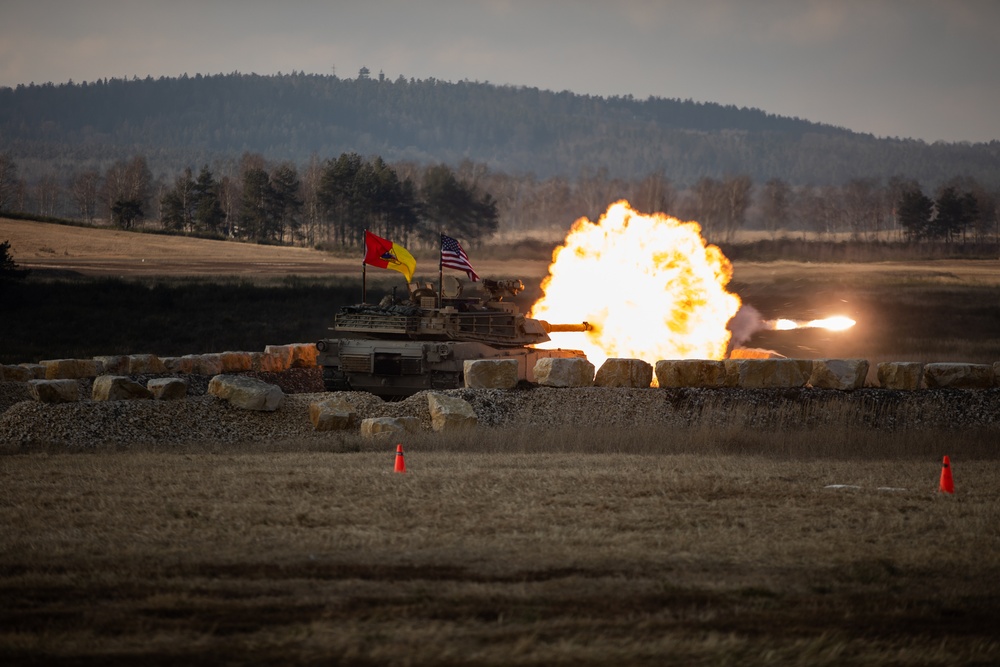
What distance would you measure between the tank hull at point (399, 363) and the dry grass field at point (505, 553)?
6.74 meters

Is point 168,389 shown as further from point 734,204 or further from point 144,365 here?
point 734,204

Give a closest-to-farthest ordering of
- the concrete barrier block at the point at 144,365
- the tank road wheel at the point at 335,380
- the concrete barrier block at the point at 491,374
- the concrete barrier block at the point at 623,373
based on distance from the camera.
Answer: the concrete barrier block at the point at 491,374 → the concrete barrier block at the point at 623,373 → the tank road wheel at the point at 335,380 → the concrete barrier block at the point at 144,365

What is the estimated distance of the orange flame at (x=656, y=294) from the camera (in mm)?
32094

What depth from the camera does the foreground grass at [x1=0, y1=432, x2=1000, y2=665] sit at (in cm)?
807

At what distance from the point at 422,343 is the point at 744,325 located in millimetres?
22091

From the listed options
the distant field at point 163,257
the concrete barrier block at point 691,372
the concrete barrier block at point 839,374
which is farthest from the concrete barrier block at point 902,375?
the distant field at point 163,257

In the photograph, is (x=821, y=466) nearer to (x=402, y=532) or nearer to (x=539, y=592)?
(x=402, y=532)

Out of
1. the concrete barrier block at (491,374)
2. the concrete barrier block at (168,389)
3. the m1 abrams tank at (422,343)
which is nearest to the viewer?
the concrete barrier block at (168,389)

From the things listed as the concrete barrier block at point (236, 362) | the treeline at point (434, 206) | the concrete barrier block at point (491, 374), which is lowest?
the concrete barrier block at point (236, 362)

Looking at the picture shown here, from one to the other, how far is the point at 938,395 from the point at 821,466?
24.1 ft

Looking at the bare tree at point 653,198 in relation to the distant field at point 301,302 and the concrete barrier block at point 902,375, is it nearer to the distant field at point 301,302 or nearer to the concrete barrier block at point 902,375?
the distant field at point 301,302

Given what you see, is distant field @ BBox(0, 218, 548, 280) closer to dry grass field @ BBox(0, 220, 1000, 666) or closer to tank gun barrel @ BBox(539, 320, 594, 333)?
tank gun barrel @ BBox(539, 320, 594, 333)

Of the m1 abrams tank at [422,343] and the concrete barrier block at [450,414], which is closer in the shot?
the concrete barrier block at [450,414]

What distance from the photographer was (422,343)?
88.6 feet
